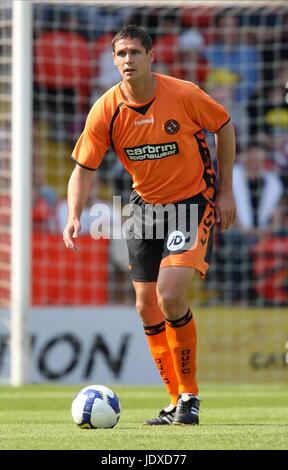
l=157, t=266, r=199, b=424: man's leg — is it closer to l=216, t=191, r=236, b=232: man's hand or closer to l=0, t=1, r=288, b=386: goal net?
l=216, t=191, r=236, b=232: man's hand

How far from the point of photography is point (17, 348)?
10969mm

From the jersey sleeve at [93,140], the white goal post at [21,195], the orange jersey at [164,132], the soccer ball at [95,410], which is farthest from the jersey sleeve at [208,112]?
the white goal post at [21,195]

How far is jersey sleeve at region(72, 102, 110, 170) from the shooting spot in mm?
6781

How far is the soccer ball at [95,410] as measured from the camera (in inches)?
251

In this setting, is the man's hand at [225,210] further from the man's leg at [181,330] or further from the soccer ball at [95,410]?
the soccer ball at [95,410]

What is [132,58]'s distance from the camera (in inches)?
259

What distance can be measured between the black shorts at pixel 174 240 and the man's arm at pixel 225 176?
0.07 meters

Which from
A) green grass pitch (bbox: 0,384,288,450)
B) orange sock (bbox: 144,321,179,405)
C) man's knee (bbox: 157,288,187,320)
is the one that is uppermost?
man's knee (bbox: 157,288,187,320)

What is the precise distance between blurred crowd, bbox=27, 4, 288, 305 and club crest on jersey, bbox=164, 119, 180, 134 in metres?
5.78

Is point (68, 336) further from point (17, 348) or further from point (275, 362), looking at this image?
point (275, 362)

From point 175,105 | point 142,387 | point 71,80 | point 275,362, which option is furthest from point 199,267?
point 71,80

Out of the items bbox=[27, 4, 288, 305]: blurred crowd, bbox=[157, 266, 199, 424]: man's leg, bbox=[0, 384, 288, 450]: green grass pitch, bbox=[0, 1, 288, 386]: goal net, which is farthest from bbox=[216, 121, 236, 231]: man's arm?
bbox=[27, 4, 288, 305]: blurred crowd

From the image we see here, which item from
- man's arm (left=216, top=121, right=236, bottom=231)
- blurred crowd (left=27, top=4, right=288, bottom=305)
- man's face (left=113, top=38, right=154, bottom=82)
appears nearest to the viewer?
man's face (left=113, top=38, right=154, bottom=82)

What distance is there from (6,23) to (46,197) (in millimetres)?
2316
